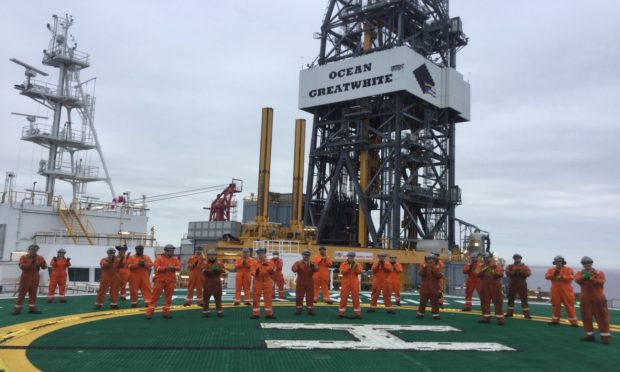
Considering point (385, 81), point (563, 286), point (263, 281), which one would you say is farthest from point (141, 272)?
point (385, 81)

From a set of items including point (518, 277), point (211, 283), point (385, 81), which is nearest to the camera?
point (211, 283)

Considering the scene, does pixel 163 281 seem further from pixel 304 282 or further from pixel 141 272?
pixel 304 282

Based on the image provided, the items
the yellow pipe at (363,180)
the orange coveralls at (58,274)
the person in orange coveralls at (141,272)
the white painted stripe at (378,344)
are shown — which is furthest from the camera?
the yellow pipe at (363,180)

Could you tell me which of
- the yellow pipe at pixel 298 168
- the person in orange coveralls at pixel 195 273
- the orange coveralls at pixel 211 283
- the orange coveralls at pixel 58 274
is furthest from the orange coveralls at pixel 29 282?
the yellow pipe at pixel 298 168

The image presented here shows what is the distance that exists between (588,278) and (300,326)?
6225 millimetres

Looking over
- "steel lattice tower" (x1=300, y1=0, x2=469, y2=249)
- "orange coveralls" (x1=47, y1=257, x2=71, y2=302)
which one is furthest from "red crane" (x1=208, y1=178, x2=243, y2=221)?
"orange coveralls" (x1=47, y1=257, x2=71, y2=302)

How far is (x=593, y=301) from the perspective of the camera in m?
10.5

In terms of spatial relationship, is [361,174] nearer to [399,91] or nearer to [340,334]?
[399,91]

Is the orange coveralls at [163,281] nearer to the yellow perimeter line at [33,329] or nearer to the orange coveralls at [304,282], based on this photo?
the yellow perimeter line at [33,329]

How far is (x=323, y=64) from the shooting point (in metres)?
44.2

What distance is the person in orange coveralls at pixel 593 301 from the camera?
1029 centimetres

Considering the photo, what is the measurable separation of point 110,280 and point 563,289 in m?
12.3

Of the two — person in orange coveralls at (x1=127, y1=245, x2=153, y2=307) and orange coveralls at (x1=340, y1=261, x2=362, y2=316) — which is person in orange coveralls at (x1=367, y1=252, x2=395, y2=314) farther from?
person in orange coveralls at (x1=127, y1=245, x2=153, y2=307)

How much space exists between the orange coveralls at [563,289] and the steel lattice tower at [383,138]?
24971mm
